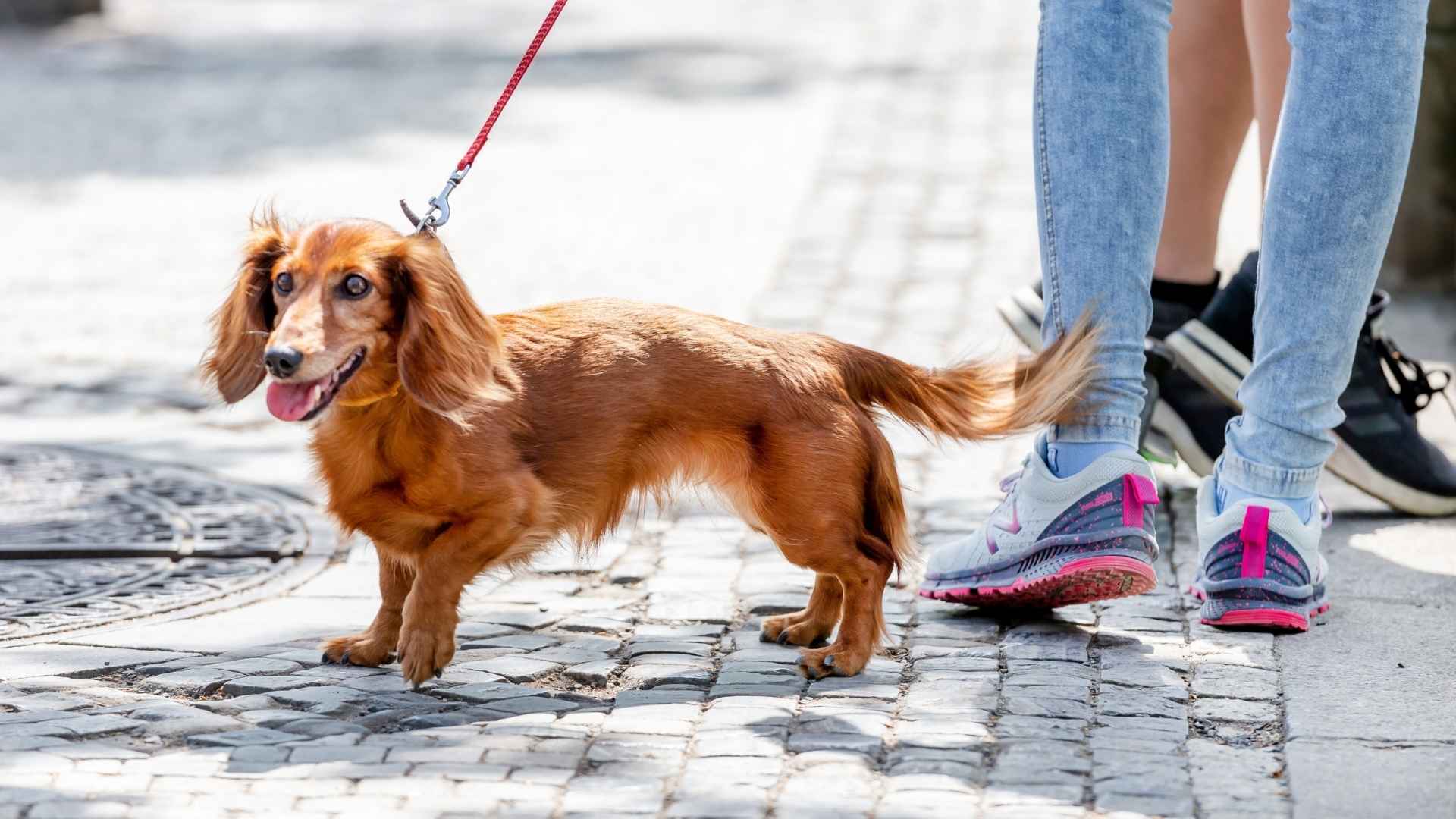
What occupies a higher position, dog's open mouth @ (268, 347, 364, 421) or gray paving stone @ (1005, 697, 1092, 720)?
dog's open mouth @ (268, 347, 364, 421)

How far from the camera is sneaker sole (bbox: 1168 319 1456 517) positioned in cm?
455

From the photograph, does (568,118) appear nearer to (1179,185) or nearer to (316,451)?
(1179,185)

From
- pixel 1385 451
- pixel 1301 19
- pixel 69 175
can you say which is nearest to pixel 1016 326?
pixel 1385 451

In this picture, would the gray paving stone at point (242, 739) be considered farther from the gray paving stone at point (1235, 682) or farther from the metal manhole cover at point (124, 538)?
the gray paving stone at point (1235, 682)

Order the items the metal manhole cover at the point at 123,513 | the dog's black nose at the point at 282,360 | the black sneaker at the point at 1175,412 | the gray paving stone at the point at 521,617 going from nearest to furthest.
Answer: the dog's black nose at the point at 282,360 → the gray paving stone at the point at 521,617 → the metal manhole cover at the point at 123,513 → the black sneaker at the point at 1175,412

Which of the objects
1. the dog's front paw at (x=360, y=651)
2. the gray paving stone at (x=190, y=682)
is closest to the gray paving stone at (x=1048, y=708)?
the dog's front paw at (x=360, y=651)

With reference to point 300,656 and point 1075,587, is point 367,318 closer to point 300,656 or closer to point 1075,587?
point 300,656

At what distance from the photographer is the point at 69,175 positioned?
909 centimetres

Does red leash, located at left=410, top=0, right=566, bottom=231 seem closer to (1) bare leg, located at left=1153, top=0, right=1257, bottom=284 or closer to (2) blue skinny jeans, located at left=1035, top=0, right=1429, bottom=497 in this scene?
(2) blue skinny jeans, located at left=1035, top=0, right=1429, bottom=497

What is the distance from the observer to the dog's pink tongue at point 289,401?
3336mm

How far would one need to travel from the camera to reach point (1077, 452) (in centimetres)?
378

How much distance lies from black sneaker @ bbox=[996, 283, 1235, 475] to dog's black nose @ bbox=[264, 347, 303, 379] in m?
2.00

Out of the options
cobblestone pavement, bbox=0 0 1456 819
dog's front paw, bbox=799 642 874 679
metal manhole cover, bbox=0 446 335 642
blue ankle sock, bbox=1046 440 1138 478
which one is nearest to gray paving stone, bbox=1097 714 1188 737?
cobblestone pavement, bbox=0 0 1456 819

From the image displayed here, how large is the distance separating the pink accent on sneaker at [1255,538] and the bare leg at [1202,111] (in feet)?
3.55
